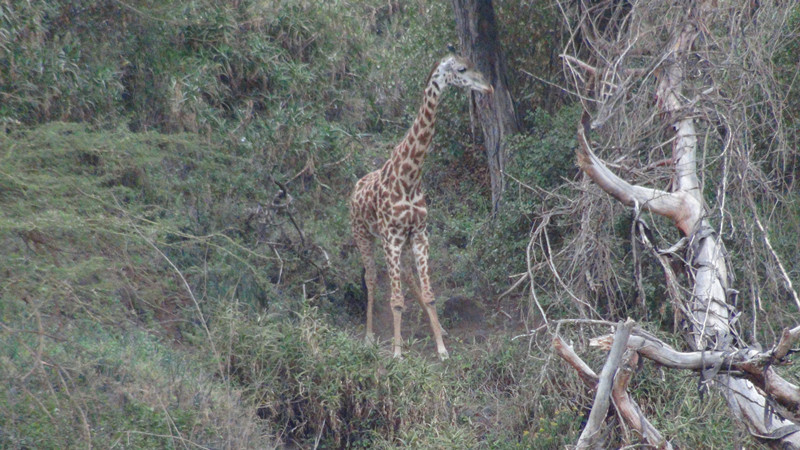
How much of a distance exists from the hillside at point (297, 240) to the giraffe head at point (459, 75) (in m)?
1.14

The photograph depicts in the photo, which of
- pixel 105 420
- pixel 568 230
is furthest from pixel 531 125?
pixel 105 420

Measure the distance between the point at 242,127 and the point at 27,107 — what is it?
2.92 metres

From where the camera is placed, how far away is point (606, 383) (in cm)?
484

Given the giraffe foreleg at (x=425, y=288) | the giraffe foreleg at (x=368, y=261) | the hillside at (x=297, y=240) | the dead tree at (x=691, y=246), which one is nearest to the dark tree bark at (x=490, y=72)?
the hillside at (x=297, y=240)

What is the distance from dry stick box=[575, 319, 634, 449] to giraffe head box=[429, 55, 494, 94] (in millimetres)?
4270

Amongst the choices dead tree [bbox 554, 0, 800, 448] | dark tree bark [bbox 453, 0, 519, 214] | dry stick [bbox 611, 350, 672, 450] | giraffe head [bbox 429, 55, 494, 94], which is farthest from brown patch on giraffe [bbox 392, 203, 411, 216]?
dry stick [bbox 611, 350, 672, 450]

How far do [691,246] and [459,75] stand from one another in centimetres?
370

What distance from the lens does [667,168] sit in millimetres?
5992

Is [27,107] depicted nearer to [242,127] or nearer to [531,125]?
[242,127]

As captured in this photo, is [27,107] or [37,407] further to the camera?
[27,107]

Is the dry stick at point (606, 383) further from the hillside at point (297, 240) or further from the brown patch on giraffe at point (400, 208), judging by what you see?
→ the brown patch on giraffe at point (400, 208)

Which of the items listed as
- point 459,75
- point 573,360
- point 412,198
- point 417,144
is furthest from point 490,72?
point 573,360

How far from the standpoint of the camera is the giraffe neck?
345 inches

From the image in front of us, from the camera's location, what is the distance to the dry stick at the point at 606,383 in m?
4.67
